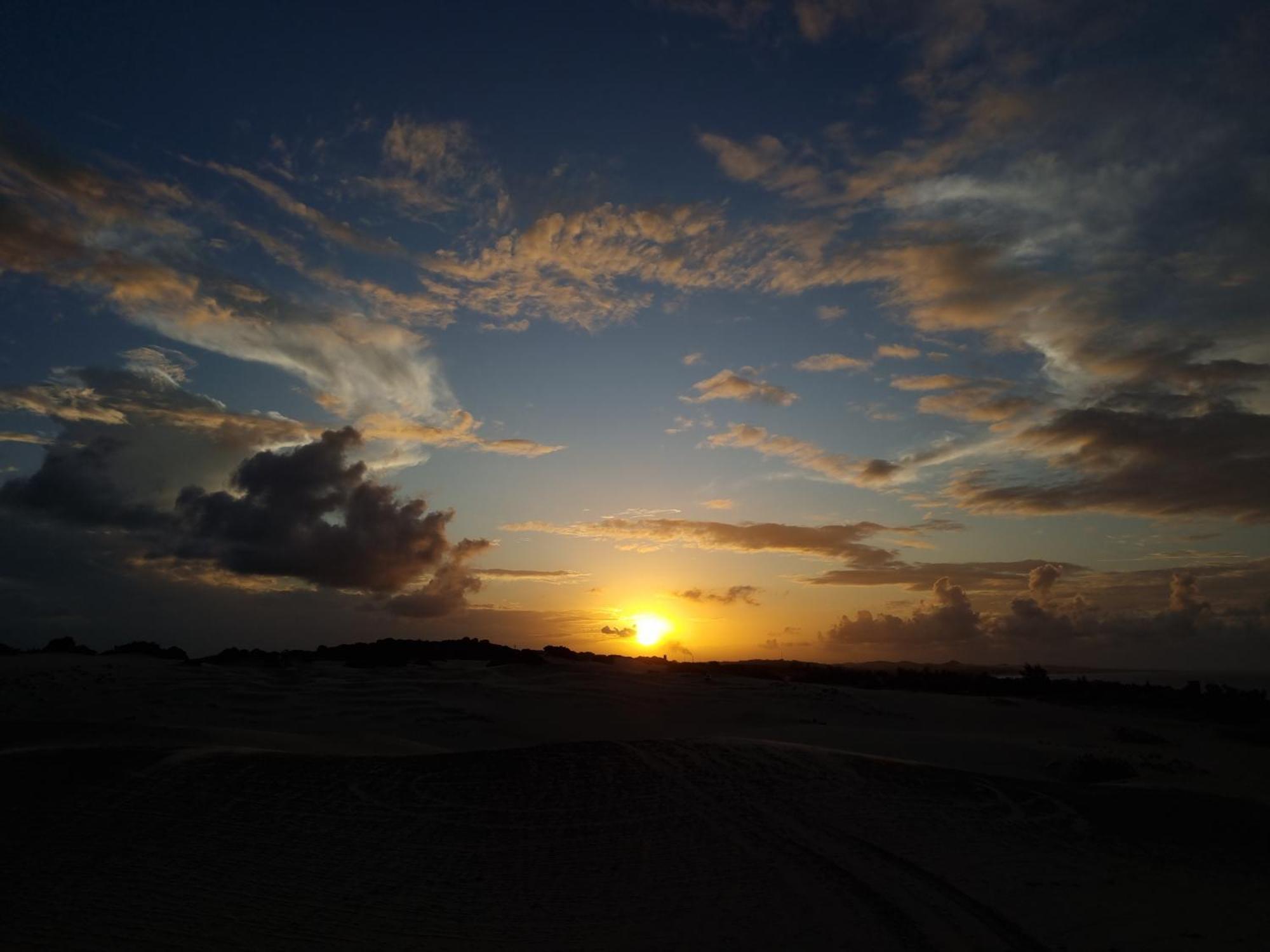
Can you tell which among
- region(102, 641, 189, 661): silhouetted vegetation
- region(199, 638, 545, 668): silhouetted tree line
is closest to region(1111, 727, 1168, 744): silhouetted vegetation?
region(199, 638, 545, 668): silhouetted tree line

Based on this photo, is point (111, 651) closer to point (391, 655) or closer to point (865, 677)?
point (391, 655)

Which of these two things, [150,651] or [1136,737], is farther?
[150,651]

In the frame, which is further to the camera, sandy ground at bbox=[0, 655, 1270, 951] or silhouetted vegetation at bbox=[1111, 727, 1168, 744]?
silhouetted vegetation at bbox=[1111, 727, 1168, 744]

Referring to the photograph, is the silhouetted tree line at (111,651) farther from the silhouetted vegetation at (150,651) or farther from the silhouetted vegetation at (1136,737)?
the silhouetted vegetation at (1136,737)

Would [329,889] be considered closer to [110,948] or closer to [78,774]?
[110,948]

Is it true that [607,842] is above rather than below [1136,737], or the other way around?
below

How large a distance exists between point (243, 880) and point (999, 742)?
44.4ft

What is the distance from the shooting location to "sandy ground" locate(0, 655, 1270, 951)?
5836mm

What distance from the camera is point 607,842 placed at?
26.3 feet

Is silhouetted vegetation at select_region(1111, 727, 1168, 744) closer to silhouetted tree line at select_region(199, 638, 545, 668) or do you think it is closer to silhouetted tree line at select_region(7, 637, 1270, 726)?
silhouetted tree line at select_region(7, 637, 1270, 726)

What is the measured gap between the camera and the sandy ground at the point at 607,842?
5.84 meters

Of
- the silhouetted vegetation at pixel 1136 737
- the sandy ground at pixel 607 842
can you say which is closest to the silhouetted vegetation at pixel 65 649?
the sandy ground at pixel 607 842

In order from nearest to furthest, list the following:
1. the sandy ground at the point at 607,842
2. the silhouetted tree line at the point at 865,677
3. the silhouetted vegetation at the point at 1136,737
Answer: the sandy ground at the point at 607,842
the silhouetted vegetation at the point at 1136,737
the silhouetted tree line at the point at 865,677

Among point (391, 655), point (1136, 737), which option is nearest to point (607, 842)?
point (1136, 737)
